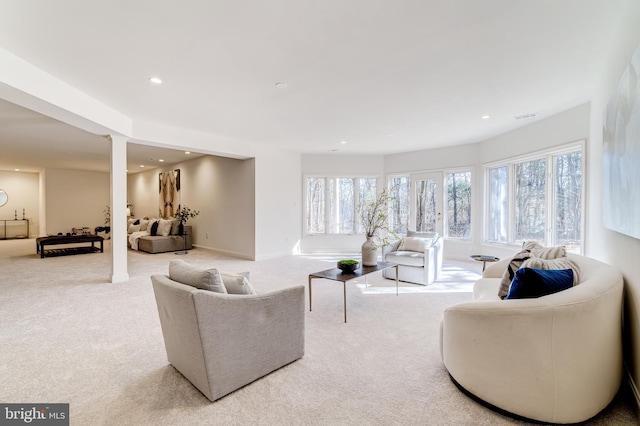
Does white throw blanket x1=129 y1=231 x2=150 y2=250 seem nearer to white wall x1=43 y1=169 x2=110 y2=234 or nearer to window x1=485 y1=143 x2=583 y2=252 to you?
white wall x1=43 y1=169 x2=110 y2=234

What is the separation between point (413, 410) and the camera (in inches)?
72.5

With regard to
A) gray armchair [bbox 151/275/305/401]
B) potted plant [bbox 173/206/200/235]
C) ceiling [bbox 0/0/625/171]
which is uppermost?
ceiling [bbox 0/0/625/171]

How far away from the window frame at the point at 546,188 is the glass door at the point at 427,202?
3.29ft

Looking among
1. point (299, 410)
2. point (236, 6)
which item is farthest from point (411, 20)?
point (299, 410)

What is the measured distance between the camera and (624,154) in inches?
74.8

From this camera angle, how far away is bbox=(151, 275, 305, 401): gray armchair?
1845 mm

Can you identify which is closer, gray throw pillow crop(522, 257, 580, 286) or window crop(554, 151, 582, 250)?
gray throw pillow crop(522, 257, 580, 286)

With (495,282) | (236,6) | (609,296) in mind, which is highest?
(236,6)

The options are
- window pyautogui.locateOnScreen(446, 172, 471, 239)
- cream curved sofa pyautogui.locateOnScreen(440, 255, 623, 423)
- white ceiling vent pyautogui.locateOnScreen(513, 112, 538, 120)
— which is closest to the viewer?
cream curved sofa pyautogui.locateOnScreen(440, 255, 623, 423)

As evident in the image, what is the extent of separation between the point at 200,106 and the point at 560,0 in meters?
3.85

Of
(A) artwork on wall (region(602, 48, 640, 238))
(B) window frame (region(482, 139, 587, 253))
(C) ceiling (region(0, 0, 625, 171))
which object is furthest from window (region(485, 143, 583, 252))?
(A) artwork on wall (region(602, 48, 640, 238))

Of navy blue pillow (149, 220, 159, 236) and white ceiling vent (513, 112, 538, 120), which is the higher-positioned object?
white ceiling vent (513, 112, 538, 120)

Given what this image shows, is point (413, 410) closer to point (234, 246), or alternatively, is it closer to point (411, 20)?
point (411, 20)

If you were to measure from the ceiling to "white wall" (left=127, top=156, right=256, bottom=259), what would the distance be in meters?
2.27
